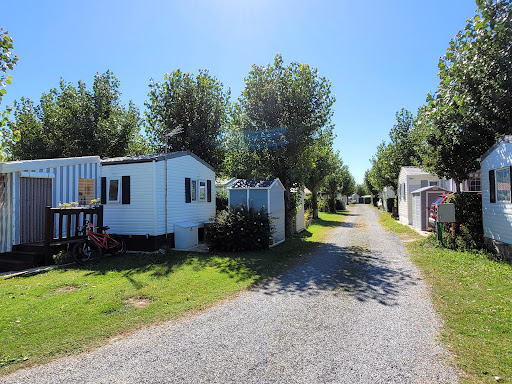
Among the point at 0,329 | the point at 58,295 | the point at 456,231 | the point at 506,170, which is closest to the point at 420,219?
the point at 456,231

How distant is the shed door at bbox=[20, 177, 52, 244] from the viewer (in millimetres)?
9891

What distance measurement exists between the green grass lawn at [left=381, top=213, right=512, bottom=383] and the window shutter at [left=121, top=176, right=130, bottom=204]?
9.79 metres

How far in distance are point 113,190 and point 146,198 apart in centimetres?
160

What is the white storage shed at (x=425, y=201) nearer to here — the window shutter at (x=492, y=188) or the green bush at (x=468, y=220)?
the green bush at (x=468, y=220)

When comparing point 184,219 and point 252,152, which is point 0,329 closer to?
point 184,219

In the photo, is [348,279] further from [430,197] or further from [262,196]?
[430,197]

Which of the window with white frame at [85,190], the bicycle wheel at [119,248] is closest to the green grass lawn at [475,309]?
the bicycle wheel at [119,248]

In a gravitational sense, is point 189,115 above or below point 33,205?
above

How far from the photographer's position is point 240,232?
1128 cm

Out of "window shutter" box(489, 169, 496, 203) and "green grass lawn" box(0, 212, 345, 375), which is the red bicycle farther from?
"window shutter" box(489, 169, 496, 203)

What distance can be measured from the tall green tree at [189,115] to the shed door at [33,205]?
30.8 ft

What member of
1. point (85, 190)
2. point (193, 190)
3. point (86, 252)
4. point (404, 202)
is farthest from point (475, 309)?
point (404, 202)

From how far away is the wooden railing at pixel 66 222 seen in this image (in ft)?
→ 30.7

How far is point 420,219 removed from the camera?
16.8 metres
